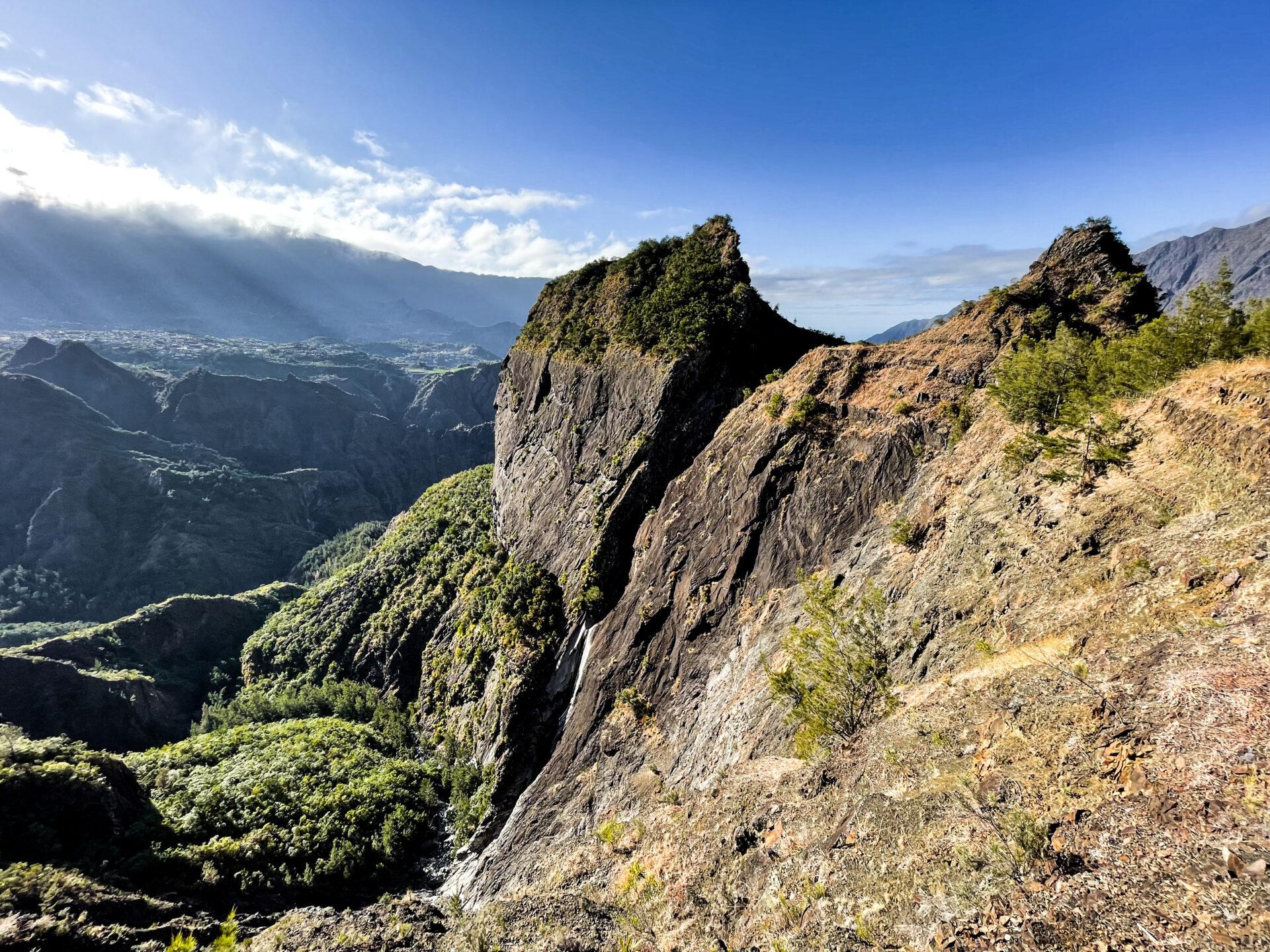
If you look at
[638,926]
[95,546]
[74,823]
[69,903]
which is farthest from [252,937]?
[95,546]

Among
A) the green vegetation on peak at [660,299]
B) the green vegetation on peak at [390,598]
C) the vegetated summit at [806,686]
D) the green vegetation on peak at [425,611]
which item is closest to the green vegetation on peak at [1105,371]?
the vegetated summit at [806,686]

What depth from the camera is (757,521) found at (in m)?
27.1

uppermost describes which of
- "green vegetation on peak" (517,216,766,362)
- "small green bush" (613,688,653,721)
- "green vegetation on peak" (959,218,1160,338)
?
"green vegetation on peak" (517,216,766,362)

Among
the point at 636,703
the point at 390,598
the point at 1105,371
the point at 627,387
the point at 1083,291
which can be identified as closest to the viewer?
the point at 1105,371

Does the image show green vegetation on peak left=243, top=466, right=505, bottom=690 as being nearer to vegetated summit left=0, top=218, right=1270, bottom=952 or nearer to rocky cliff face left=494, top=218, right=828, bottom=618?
vegetated summit left=0, top=218, right=1270, bottom=952

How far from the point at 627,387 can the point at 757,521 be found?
63.9 feet

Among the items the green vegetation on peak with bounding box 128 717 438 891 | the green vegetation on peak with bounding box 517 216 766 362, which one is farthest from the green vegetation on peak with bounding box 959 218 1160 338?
the green vegetation on peak with bounding box 128 717 438 891

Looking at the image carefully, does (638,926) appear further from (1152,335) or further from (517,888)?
(1152,335)

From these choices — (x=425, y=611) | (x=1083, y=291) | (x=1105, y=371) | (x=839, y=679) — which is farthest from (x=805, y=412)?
(x=425, y=611)

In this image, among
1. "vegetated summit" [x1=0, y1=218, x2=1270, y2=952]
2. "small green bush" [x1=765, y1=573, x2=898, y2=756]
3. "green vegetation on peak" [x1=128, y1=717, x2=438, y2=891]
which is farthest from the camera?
"green vegetation on peak" [x1=128, y1=717, x2=438, y2=891]

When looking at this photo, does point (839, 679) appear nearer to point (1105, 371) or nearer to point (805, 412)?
point (1105, 371)

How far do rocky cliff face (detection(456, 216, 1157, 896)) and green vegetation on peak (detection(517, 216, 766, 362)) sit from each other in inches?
356

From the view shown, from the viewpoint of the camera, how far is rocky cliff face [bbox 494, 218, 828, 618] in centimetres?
3706

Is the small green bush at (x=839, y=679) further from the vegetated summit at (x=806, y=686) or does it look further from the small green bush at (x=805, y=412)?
the small green bush at (x=805, y=412)
